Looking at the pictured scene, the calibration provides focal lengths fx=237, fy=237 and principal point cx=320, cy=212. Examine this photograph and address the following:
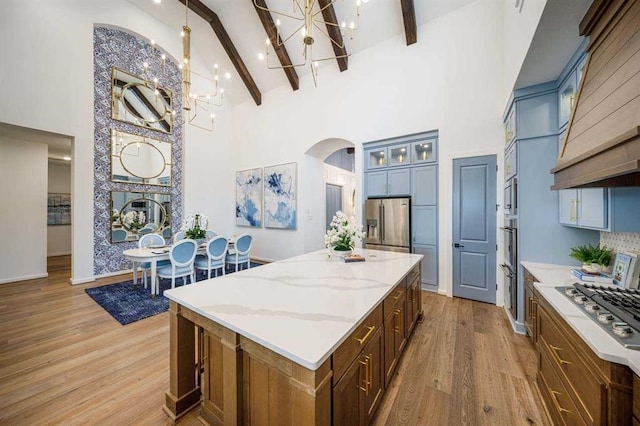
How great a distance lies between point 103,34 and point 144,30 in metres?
0.80

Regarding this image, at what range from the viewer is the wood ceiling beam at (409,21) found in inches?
153

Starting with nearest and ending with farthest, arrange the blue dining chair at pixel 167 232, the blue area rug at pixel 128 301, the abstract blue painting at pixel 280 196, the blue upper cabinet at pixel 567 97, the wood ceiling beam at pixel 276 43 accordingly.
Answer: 1. the blue upper cabinet at pixel 567 97
2. the blue area rug at pixel 128 301
3. the wood ceiling beam at pixel 276 43
4. the blue dining chair at pixel 167 232
5. the abstract blue painting at pixel 280 196

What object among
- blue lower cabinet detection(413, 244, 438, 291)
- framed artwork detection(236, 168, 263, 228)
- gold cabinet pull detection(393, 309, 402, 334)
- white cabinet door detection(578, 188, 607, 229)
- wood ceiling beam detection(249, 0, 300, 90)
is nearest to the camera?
white cabinet door detection(578, 188, 607, 229)

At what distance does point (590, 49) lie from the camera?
1.62 metres

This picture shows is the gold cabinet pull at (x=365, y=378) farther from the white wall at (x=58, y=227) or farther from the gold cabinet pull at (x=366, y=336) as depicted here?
the white wall at (x=58, y=227)

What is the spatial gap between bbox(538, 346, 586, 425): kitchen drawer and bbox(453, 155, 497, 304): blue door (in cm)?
198

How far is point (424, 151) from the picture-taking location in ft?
13.8

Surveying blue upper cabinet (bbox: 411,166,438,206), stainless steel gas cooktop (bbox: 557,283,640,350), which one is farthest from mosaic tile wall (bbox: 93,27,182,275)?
stainless steel gas cooktop (bbox: 557,283,640,350)

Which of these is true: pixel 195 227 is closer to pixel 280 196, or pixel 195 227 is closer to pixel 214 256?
pixel 214 256

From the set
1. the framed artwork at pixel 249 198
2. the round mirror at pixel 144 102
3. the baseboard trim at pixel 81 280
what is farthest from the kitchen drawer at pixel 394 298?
the round mirror at pixel 144 102

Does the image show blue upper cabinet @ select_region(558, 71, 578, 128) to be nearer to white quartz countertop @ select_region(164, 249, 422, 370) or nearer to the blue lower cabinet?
white quartz countertop @ select_region(164, 249, 422, 370)

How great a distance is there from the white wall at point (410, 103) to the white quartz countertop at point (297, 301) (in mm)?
2773

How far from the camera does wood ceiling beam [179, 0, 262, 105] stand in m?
5.14

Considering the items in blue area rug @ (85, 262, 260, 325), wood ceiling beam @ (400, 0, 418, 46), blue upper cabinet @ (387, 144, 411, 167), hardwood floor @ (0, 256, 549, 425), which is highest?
wood ceiling beam @ (400, 0, 418, 46)
